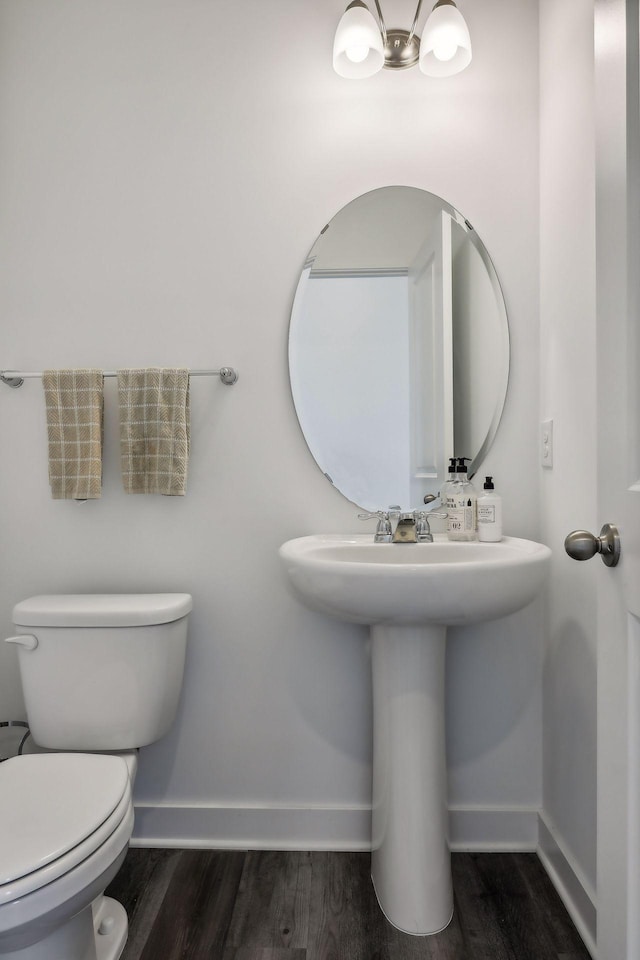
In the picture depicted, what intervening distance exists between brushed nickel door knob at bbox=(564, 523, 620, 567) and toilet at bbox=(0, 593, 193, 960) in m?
0.87

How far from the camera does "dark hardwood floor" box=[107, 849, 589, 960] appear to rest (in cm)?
128

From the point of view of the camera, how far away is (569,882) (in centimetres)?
140

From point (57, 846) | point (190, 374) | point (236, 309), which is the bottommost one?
point (57, 846)

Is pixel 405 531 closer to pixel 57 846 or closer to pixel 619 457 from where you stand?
pixel 619 457

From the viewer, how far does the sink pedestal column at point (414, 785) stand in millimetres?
1341

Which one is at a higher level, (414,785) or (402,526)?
(402,526)

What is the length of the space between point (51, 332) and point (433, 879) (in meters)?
1.61

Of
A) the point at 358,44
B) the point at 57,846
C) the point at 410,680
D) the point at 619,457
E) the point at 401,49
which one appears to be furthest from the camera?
the point at 401,49

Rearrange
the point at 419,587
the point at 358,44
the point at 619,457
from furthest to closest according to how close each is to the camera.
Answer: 1. the point at 358,44
2. the point at 419,587
3. the point at 619,457

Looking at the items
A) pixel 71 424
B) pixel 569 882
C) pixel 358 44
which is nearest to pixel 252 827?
pixel 569 882

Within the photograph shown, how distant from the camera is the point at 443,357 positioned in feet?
5.37

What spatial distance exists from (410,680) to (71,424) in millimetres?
1040

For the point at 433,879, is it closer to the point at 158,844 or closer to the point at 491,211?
the point at 158,844

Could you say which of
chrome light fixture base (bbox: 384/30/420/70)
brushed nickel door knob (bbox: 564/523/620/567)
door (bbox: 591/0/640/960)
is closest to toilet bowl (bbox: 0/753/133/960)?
door (bbox: 591/0/640/960)
